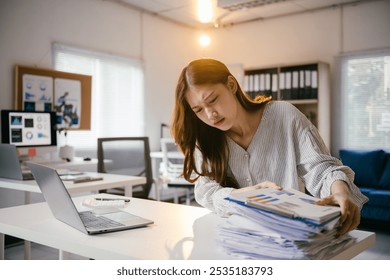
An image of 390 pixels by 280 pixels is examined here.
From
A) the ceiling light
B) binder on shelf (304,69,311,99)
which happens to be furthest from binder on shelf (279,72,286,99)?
the ceiling light

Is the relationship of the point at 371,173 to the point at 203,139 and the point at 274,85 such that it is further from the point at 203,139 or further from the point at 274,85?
the point at 203,139

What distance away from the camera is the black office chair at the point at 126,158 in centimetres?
299

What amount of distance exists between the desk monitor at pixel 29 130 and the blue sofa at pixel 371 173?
2.82 metres

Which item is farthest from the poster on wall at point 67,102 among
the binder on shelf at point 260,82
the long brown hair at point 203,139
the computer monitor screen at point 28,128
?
the long brown hair at point 203,139

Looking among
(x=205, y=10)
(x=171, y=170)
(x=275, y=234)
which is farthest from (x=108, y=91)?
(x=275, y=234)

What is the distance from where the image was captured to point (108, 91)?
4191 millimetres

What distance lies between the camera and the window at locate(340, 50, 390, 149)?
406 cm

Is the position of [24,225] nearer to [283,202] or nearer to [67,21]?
[283,202]

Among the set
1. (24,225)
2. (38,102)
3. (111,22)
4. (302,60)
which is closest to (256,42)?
(302,60)

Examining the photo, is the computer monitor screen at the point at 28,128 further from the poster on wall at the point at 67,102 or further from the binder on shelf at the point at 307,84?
the binder on shelf at the point at 307,84

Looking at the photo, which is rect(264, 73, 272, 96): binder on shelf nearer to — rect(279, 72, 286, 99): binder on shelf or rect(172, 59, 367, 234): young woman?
rect(279, 72, 286, 99): binder on shelf

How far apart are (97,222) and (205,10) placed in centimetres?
382

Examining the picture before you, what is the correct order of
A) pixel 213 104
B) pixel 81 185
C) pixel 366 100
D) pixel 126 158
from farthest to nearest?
pixel 366 100, pixel 126 158, pixel 81 185, pixel 213 104
